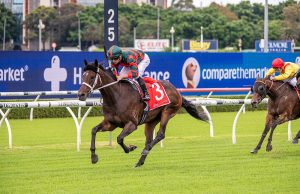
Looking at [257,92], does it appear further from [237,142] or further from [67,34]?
[67,34]

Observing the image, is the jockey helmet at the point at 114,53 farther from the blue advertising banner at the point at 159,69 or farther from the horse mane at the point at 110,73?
the blue advertising banner at the point at 159,69

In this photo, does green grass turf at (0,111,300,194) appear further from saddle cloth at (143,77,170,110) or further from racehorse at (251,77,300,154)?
saddle cloth at (143,77,170,110)

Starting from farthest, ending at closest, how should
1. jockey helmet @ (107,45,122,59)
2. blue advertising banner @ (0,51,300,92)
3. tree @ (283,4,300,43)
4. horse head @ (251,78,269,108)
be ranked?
tree @ (283,4,300,43) → blue advertising banner @ (0,51,300,92) → horse head @ (251,78,269,108) → jockey helmet @ (107,45,122,59)

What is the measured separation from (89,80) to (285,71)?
3.48 m

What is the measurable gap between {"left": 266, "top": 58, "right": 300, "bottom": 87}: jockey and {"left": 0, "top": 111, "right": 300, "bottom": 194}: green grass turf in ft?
3.15

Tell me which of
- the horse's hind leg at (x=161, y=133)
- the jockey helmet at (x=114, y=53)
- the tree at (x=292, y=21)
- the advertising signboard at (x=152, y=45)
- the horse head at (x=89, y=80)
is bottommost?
the horse's hind leg at (x=161, y=133)

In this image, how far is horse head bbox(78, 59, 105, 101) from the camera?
32.4 ft

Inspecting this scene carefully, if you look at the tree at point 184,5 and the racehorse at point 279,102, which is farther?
the tree at point 184,5

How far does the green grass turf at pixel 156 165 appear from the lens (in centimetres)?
862

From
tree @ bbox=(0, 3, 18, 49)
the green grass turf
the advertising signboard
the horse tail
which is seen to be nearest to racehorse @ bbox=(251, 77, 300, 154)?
the green grass turf

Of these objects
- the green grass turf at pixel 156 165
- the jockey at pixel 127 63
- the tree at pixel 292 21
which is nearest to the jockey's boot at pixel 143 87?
the jockey at pixel 127 63

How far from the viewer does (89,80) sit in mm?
9984

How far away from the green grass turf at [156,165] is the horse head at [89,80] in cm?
87

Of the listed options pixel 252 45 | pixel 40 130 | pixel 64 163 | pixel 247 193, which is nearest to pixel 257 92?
pixel 64 163
